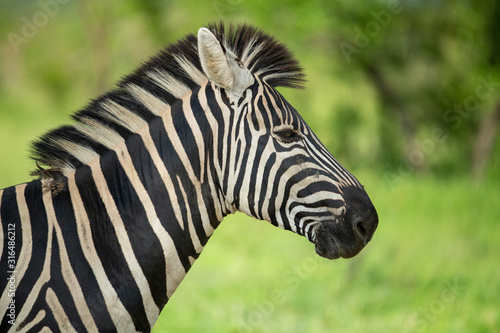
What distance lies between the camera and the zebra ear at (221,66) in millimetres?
2490

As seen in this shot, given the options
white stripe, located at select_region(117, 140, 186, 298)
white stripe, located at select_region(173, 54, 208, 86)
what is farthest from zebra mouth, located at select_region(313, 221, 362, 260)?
white stripe, located at select_region(173, 54, 208, 86)

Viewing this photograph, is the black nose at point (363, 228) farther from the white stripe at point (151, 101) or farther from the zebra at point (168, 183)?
the white stripe at point (151, 101)

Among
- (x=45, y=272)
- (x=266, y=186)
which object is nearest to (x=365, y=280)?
(x=266, y=186)

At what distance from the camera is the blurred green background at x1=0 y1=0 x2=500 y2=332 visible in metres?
6.14

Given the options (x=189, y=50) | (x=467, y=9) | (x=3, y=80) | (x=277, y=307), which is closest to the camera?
(x=189, y=50)

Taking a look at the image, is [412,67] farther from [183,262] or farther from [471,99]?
[183,262]

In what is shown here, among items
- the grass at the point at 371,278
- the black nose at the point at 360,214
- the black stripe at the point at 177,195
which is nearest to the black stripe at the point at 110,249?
the black stripe at the point at 177,195

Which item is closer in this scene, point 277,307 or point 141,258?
point 141,258

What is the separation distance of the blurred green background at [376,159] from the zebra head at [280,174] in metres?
0.72

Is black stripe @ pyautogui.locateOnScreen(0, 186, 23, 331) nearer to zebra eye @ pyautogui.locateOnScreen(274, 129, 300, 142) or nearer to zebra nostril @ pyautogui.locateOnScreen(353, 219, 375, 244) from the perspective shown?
zebra eye @ pyautogui.locateOnScreen(274, 129, 300, 142)

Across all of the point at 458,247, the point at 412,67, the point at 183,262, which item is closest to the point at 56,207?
the point at 183,262

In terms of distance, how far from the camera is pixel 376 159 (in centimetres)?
1357

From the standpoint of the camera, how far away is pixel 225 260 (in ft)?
26.5

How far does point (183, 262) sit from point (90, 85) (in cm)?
2453
